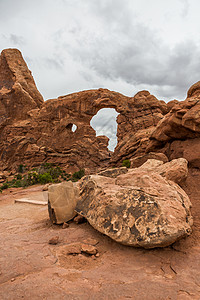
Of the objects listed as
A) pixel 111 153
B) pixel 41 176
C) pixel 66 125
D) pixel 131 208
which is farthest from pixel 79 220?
pixel 111 153

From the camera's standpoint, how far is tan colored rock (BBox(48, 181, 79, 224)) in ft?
13.2

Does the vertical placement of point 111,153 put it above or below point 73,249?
above

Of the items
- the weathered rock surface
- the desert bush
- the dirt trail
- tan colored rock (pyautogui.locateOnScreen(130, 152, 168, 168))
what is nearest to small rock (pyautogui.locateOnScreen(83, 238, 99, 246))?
the dirt trail

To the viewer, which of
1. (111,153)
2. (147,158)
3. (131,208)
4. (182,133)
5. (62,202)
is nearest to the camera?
(131,208)

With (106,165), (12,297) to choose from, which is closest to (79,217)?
(12,297)

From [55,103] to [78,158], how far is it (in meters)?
9.84

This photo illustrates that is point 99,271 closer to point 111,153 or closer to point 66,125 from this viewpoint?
point 66,125

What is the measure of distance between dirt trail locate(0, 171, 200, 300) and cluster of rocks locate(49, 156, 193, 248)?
221 millimetres

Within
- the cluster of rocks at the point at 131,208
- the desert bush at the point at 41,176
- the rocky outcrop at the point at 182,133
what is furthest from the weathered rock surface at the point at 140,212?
the desert bush at the point at 41,176

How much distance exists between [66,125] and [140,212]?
2483 centimetres

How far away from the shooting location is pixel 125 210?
298cm

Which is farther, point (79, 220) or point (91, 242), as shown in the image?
point (79, 220)

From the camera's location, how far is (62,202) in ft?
13.5

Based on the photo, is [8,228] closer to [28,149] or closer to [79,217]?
[79,217]
